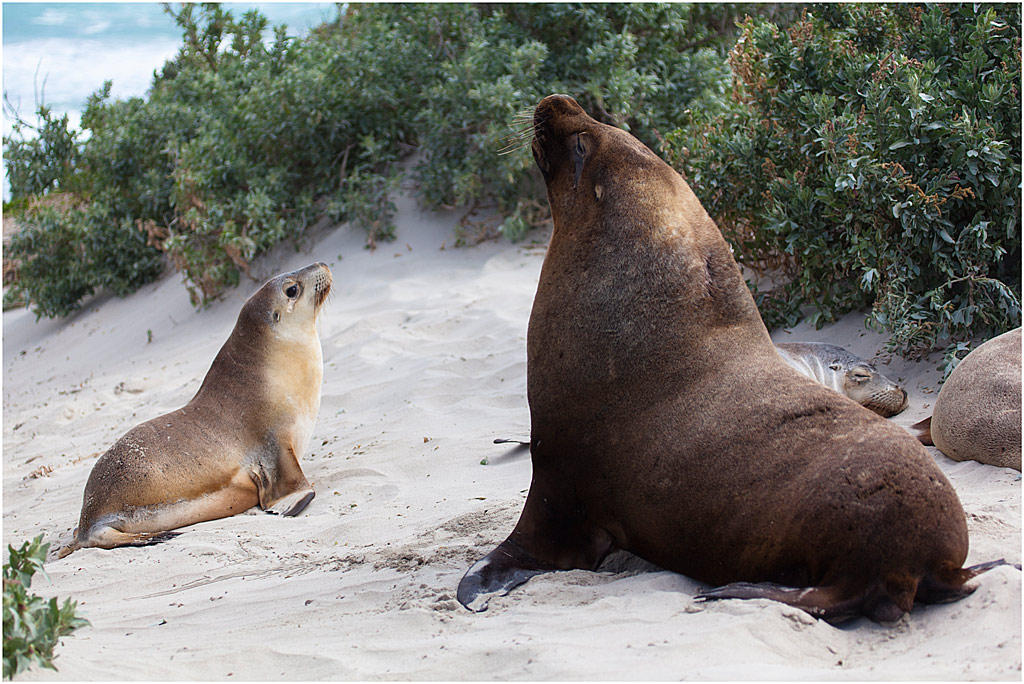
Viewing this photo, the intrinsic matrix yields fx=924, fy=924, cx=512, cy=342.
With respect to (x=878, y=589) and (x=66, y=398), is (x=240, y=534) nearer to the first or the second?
(x=878, y=589)

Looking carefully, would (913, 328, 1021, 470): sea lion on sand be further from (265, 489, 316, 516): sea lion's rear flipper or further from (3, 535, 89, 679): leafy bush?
(3, 535, 89, 679): leafy bush

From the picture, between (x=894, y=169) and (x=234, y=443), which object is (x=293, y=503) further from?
(x=894, y=169)

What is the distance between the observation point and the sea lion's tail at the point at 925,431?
12.0 feet

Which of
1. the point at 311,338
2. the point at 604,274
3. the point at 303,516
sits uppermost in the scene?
the point at 604,274

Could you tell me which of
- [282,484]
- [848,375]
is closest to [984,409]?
[848,375]

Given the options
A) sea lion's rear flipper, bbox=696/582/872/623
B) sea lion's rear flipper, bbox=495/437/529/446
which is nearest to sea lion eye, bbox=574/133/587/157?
sea lion's rear flipper, bbox=696/582/872/623

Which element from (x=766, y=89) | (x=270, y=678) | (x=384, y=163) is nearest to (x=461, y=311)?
(x=766, y=89)

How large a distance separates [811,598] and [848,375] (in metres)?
2.48

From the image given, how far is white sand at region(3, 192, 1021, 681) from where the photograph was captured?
201cm

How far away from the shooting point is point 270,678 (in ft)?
7.07

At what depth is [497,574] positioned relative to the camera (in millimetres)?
2670

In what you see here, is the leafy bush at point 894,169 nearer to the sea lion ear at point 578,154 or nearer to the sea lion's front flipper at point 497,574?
the sea lion ear at point 578,154

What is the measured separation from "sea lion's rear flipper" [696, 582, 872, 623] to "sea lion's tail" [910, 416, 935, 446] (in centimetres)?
170

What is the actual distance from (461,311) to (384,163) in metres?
3.48
